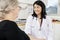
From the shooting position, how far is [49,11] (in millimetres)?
2998

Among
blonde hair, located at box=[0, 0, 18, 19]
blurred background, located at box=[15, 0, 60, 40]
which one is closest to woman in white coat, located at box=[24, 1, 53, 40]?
blurred background, located at box=[15, 0, 60, 40]

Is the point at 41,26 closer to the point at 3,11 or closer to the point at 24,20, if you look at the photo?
the point at 24,20

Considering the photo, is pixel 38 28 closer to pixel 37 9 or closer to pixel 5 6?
pixel 37 9

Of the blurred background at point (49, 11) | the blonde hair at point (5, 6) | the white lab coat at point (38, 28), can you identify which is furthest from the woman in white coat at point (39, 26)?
the blonde hair at point (5, 6)

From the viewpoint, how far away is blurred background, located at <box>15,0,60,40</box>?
292 cm

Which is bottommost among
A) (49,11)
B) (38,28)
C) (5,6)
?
(38,28)

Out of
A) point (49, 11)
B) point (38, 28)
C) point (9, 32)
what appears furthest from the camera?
point (49, 11)

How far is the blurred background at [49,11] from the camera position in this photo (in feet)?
9.59

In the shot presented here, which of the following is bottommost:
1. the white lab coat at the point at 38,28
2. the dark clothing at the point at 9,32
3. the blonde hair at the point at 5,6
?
the white lab coat at the point at 38,28

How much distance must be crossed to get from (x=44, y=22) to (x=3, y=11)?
4.87 feet

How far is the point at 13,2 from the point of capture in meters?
1.02

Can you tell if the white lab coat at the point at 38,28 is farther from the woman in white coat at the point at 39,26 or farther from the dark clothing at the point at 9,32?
the dark clothing at the point at 9,32

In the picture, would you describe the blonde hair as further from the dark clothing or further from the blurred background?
the blurred background

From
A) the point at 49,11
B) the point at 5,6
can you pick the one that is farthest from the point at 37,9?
the point at 5,6
